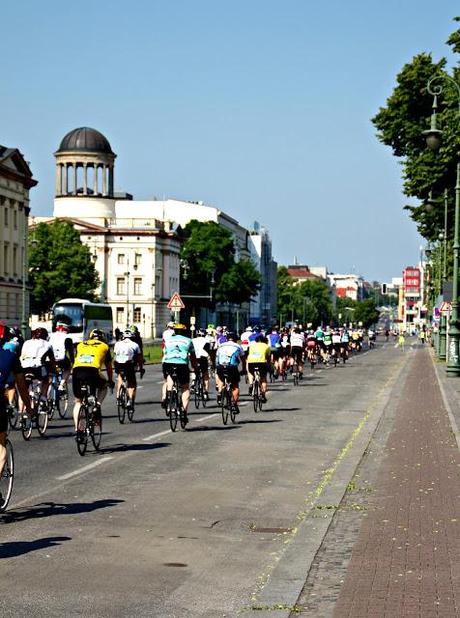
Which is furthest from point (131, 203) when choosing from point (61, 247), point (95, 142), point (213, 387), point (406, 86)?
point (213, 387)

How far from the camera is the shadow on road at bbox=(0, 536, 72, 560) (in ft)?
32.0

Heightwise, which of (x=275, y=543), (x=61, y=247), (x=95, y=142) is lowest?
(x=275, y=543)

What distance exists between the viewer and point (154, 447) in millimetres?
18594

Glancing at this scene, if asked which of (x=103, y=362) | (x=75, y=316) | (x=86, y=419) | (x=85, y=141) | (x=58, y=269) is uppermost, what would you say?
(x=85, y=141)

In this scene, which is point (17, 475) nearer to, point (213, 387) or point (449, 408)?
point (449, 408)

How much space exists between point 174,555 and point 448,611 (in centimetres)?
281

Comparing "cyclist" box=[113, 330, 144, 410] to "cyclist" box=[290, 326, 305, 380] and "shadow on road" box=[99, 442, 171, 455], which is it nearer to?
"shadow on road" box=[99, 442, 171, 455]

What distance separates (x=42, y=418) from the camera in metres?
20.7

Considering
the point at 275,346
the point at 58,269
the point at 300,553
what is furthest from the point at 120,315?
the point at 300,553

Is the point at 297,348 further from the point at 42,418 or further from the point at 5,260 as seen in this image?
the point at 5,260

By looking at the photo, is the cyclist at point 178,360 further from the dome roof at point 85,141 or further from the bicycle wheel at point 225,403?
the dome roof at point 85,141

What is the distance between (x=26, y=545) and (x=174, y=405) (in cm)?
1143

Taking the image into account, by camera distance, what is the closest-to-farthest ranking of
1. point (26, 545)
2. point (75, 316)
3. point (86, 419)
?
point (26, 545) < point (86, 419) < point (75, 316)

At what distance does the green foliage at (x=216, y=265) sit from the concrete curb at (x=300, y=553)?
128m
